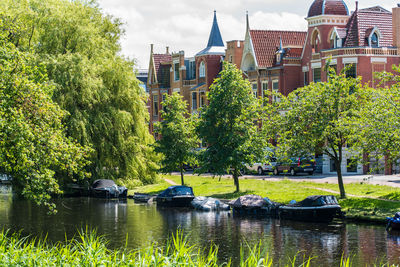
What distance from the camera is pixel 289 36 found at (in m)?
70.5

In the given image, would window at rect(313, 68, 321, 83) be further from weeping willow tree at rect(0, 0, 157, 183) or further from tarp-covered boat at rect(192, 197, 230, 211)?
tarp-covered boat at rect(192, 197, 230, 211)

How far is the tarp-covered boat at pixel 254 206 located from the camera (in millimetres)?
38250

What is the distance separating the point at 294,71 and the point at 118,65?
1979cm

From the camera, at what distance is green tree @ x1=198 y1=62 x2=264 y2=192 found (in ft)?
147

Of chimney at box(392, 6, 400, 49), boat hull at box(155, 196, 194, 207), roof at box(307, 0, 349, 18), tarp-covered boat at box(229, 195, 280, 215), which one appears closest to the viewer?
tarp-covered boat at box(229, 195, 280, 215)

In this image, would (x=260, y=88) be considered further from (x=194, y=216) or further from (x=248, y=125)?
(x=194, y=216)

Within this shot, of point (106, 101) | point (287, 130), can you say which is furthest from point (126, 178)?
point (287, 130)

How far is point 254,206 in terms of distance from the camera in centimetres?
3853

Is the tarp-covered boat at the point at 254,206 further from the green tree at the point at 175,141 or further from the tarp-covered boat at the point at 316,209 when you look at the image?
the green tree at the point at 175,141

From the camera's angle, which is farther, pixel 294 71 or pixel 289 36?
pixel 289 36

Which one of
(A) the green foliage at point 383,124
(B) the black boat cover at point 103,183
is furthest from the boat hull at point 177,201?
(A) the green foliage at point 383,124

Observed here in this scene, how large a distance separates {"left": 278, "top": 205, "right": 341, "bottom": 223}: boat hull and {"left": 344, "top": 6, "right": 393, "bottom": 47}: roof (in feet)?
75.7

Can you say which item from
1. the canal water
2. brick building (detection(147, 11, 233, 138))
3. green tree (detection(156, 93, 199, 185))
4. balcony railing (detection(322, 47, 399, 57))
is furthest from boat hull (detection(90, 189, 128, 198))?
brick building (detection(147, 11, 233, 138))

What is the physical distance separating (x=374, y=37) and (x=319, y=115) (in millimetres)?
20469
